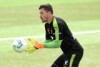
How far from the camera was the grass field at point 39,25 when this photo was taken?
43.7ft

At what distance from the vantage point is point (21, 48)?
8969 millimetres

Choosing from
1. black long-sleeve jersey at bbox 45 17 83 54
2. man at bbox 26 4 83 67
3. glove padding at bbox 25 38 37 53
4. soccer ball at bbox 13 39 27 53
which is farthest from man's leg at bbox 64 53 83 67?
soccer ball at bbox 13 39 27 53

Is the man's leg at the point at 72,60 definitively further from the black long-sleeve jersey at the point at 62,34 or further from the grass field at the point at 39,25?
the grass field at the point at 39,25

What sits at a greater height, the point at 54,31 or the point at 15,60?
the point at 54,31

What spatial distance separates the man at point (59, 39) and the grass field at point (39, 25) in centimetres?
351

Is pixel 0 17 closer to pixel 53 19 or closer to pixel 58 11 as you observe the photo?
pixel 58 11

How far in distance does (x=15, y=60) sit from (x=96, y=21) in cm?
788

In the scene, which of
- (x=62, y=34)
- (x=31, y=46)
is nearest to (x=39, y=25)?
(x=62, y=34)

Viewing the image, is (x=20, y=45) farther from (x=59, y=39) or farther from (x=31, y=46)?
(x=59, y=39)

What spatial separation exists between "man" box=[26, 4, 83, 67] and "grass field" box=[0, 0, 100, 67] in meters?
3.51

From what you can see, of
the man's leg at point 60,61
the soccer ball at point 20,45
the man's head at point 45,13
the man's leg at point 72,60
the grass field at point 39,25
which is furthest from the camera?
the grass field at point 39,25

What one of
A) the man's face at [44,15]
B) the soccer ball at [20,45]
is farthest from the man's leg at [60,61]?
the man's face at [44,15]

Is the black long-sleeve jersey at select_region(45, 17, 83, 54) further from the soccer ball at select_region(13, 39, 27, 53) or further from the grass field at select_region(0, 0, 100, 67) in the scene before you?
the grass field at select_region(0, 0, 100, 67)

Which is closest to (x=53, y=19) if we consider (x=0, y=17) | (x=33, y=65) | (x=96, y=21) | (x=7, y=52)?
(x=33, y=65)
